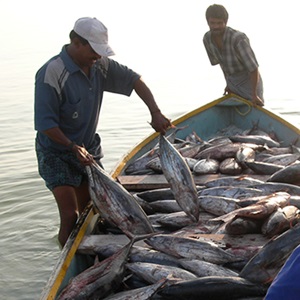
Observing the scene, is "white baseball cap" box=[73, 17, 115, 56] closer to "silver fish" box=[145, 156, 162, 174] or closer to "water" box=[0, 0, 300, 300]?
"silver fish" box=[145, 156, 162, 174]

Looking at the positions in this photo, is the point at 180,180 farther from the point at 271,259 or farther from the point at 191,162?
the point at 271,259

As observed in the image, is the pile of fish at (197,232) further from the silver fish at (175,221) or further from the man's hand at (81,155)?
the man's hand at (81,155)

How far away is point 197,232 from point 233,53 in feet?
14.6

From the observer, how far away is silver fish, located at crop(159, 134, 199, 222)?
17.3 feet

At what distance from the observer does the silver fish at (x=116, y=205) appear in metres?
4.99

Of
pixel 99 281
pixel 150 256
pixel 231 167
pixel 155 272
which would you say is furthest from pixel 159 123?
pixel 99 281

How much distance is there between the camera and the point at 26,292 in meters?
7.45

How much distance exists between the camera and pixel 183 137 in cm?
914

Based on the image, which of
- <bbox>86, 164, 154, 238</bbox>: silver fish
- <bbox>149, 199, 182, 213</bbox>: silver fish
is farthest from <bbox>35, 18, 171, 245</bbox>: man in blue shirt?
<bbox>149, 199, 182, 213</bbox>: silver fish

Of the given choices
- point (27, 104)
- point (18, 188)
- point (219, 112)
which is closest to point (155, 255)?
point (219, 112)

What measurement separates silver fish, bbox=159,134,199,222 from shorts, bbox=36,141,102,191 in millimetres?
908

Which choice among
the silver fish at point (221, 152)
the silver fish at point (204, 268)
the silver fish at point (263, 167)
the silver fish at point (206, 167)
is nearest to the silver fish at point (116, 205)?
the silver fish at point (204, 268)

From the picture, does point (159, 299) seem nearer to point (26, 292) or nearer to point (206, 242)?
point (206, 242)

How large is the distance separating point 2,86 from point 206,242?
18940 millimetres
